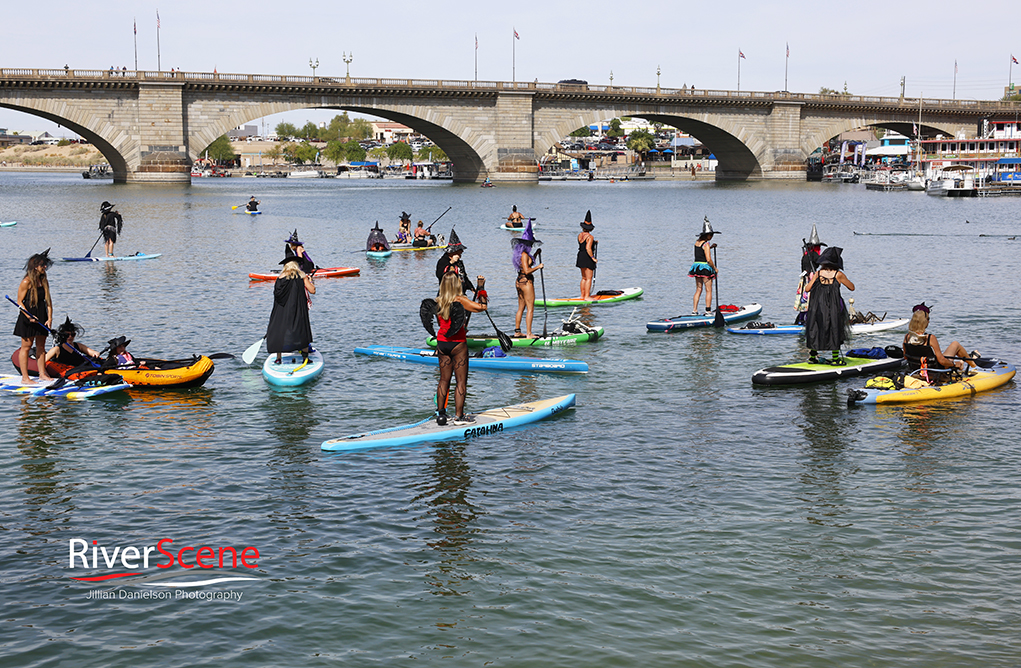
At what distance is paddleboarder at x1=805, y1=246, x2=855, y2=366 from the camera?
16469mm

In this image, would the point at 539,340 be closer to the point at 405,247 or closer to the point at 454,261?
the point at 454,261

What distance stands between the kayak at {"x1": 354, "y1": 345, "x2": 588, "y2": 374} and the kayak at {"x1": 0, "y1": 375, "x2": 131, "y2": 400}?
5350mm

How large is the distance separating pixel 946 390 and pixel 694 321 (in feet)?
23.6

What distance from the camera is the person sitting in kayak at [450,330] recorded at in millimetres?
12945

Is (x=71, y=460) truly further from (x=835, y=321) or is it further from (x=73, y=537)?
(x=835, y=321)

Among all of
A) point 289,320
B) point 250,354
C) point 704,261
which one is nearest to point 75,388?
Result: point 250,354

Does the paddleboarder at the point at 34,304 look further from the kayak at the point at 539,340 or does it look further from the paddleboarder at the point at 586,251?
the paddleboarder at the point at 586,251

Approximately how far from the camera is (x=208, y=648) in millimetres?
8312

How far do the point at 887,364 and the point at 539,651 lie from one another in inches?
461

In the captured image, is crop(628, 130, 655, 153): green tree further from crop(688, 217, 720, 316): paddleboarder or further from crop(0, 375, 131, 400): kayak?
crop(0, 375, 131, 400): kayak

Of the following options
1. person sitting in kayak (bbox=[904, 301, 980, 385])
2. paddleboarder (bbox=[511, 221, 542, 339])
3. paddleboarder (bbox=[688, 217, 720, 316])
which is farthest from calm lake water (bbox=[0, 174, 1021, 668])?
paddleboarder (bbox=[688, 217, 720, 316])

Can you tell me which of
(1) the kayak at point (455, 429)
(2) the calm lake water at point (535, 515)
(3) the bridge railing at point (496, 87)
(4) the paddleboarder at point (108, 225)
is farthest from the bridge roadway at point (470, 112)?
(1) the kayak at point (455, 429)

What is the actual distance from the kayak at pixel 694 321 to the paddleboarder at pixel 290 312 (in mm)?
8175

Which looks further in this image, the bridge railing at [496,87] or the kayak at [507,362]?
the bridge railing at [496,87]
